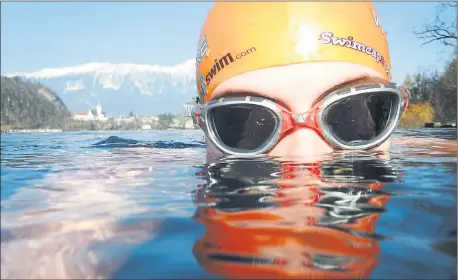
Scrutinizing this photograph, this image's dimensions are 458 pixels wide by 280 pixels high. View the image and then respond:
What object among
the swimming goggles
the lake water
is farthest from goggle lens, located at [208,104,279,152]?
Result: the lake water

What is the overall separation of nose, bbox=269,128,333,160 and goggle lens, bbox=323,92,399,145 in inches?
5.6

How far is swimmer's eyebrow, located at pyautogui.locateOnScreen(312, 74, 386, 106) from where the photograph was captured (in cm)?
349

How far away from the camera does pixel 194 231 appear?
1.60 metres

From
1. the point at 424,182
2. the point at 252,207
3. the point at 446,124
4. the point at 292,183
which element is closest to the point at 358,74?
the point at 424,182

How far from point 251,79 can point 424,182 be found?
1674 millimetres

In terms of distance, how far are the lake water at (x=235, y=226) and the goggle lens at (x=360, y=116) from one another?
0.74m

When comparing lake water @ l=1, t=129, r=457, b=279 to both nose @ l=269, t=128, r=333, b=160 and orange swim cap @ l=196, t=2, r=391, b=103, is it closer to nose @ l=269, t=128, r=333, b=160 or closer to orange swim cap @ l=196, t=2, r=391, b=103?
nose @ l=269, t=128, r=333, b=160

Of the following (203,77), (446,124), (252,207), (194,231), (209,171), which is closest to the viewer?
(194,231)

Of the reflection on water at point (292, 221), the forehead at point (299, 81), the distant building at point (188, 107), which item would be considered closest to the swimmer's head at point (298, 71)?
the forehead at point (299, 81)

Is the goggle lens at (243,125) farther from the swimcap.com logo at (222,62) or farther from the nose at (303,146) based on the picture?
the swimcap.com logo at (222,62)

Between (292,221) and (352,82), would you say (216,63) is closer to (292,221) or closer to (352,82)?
(352,82)

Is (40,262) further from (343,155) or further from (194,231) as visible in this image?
(343,155)

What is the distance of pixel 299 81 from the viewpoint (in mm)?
3451

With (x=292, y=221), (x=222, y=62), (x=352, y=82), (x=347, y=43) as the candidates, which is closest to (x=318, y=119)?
(x=352, y=82)
